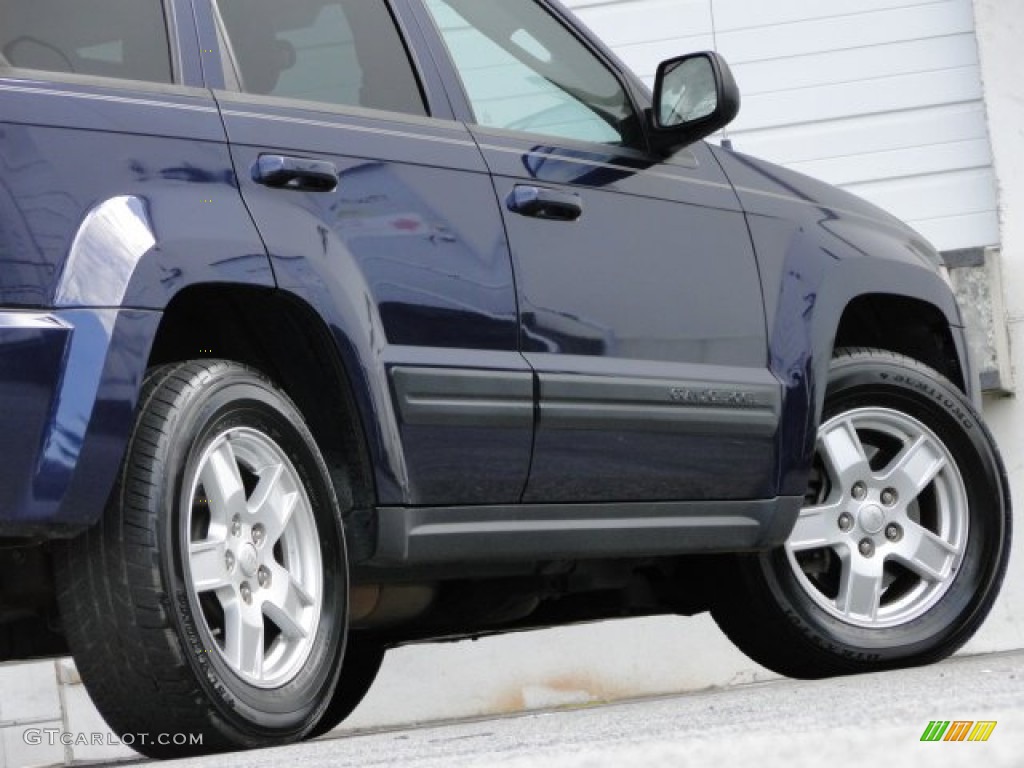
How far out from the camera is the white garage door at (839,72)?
29.7 ft

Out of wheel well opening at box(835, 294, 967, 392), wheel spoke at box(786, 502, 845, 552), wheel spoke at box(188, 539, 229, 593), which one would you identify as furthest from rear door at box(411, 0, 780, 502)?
wheel spoke at box(188, 539, 229, 593)

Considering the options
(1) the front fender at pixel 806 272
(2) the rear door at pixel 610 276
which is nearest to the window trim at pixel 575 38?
(2) the rear door at pixel 610 276

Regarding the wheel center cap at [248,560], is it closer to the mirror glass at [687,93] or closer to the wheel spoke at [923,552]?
the mirror glass at [687,93]

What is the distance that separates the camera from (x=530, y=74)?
5.18 m

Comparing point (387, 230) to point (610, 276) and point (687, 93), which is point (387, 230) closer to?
point (610, 276)

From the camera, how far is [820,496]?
5578 millimetres

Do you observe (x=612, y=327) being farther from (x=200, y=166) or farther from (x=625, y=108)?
(x=200, y=166)

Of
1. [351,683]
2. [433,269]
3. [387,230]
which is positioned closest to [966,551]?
[351,683]

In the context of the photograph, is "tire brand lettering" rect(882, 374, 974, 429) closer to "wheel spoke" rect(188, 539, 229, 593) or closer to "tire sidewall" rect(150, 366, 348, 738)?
"tire sidewall" rect(150, 366, 348, 738)

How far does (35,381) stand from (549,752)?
1293 millimetres

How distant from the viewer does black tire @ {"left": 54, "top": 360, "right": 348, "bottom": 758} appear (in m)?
3.62

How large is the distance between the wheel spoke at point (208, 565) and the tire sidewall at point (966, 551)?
1.91 metres

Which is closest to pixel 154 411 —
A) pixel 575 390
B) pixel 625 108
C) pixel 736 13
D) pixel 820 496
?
pixel 575 390

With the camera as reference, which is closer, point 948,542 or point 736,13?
point 948,542
